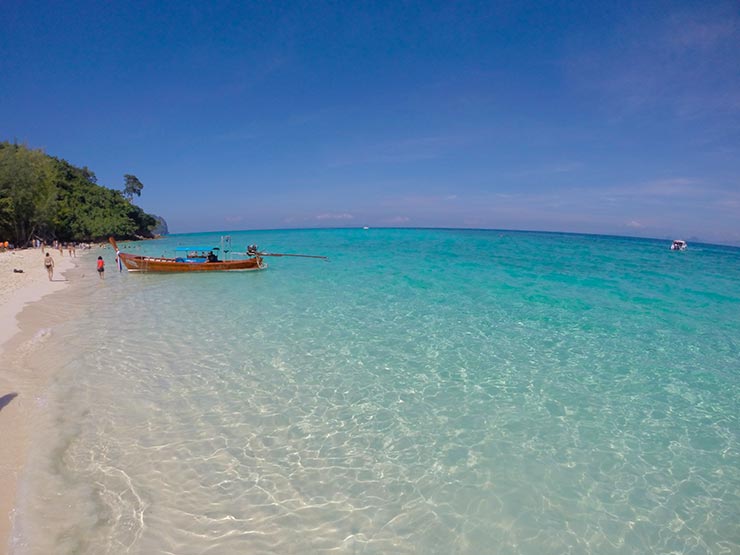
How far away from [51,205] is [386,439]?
5651cm

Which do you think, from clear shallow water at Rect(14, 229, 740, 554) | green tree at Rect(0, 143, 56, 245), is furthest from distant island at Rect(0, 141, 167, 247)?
clear shallow water at Rect(14, 229, 740, 554)

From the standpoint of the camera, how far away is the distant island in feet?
127

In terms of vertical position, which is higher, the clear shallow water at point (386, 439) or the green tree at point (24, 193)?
the green tree at point (24, 193)

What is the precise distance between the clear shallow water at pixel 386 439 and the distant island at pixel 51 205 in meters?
40.0

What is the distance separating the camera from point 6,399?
6566mm

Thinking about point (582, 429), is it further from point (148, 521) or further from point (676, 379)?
point (148, 521)

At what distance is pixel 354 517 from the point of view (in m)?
4.36

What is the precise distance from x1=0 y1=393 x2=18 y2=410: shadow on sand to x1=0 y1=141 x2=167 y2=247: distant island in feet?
138

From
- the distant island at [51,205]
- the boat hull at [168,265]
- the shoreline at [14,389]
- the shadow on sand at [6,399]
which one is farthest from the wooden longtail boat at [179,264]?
the distant island at [51,205]

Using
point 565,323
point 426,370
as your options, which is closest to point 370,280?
point 565,323

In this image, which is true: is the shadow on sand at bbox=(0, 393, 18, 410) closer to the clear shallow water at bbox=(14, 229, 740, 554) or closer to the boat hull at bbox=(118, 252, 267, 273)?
the clear shallow water at bbox=(14, 229, 740, 554)

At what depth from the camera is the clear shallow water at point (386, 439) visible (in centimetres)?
418

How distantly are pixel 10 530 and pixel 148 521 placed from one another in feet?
4.15

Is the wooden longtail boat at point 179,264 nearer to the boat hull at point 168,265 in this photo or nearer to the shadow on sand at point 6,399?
the boat hull at point 168,265
